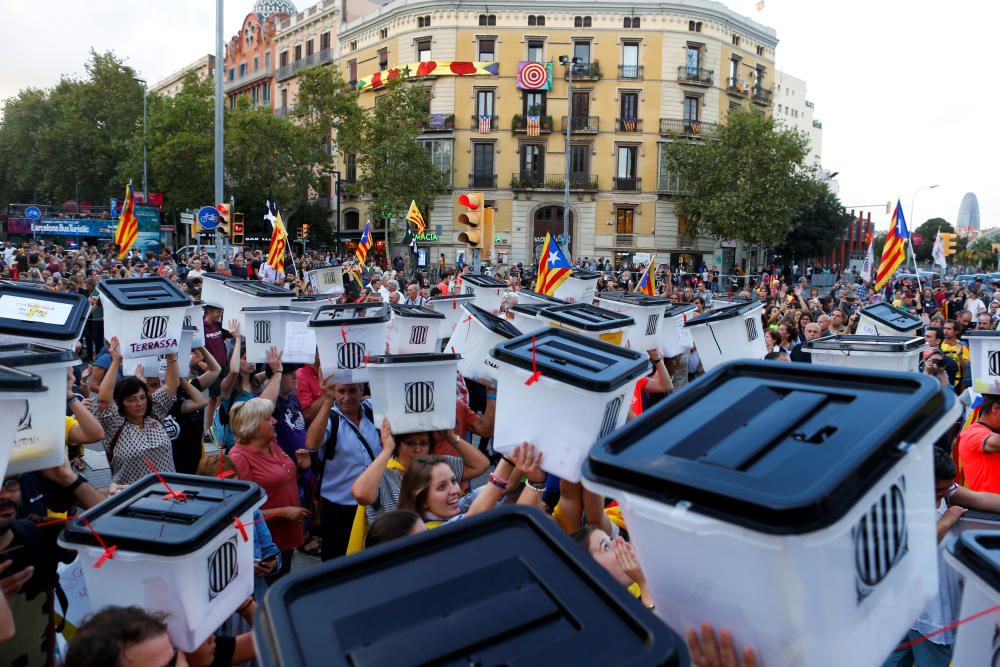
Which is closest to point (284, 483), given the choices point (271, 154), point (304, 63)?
point (271, 154)

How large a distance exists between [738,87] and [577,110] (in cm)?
1015

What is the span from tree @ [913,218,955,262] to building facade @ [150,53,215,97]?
7489cm

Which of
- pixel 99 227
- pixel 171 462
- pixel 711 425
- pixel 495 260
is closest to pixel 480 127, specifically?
pixel 495 260

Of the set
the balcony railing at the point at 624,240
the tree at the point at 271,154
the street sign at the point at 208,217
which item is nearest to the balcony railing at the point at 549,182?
the balcony railing at the point at 624,240

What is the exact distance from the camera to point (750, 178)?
41188 mm

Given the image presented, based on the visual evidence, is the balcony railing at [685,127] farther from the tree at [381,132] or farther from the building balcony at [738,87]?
the tree at [381,132]

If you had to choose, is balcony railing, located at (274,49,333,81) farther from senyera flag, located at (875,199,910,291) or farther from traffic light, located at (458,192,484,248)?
→ senyera flag, located at (875,199,910,291)

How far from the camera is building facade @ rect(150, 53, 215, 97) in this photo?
75.6 meters

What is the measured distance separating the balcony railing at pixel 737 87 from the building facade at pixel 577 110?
14 centimetres

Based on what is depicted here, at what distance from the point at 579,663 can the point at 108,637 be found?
1.64 metres

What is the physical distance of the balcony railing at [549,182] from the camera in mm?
→ 46219

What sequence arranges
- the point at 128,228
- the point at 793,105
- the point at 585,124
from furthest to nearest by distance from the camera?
the point at 793,105 < the point at 585,124 < the point at 128,228

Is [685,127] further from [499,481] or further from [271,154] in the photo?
[499,481]

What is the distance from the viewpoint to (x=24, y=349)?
143 inches
